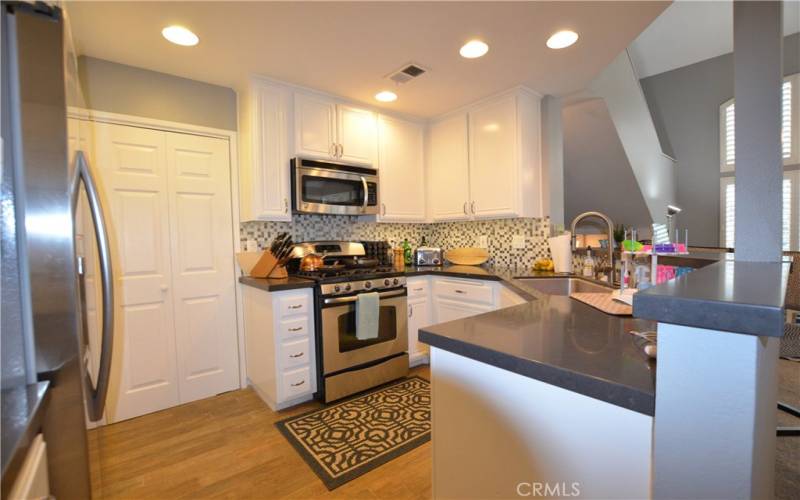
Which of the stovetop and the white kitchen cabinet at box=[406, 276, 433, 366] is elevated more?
the stovetop

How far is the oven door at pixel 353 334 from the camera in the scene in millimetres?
2424

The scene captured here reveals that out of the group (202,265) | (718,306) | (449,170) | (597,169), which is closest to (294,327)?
(202,265)

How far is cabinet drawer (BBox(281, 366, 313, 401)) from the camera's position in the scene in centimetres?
233

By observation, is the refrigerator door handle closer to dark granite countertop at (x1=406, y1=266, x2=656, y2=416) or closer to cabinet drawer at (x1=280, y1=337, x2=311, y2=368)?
dark granite countertop at (x1=406, y1=266, x2=656, y2=416)

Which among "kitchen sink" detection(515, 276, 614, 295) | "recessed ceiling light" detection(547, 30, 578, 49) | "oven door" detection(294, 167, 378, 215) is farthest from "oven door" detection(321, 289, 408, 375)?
"recessed ceiling light" detection(547, 30, 578, 49)

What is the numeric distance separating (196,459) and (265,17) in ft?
7.84

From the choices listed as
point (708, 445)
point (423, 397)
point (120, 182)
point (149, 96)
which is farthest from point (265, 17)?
point (423, 397)

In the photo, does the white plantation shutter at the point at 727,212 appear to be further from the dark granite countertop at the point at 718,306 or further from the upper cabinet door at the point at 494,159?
the dark granite countertop at the point at 718,306

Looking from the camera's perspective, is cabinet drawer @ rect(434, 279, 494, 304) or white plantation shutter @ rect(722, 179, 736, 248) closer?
cabinet drawer @ rect(434, 279, 494, 304)

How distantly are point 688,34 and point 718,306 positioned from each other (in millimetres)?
6205

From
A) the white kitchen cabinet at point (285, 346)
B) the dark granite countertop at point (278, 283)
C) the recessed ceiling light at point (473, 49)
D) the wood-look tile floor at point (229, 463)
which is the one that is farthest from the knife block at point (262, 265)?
the recessed ceiling light at point (473, 49)

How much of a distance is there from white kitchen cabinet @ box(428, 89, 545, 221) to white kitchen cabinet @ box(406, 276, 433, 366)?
0.78 m

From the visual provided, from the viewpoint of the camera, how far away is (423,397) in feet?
8.29

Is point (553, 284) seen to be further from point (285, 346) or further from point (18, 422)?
point (18, 422)
